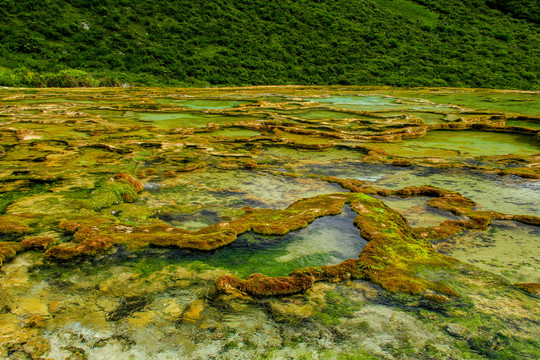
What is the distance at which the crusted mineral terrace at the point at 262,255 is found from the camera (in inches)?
96.5

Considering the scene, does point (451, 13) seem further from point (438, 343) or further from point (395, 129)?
point (438, 343)

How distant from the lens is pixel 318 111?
15188 millimetres

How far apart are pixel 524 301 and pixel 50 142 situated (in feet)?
29.3

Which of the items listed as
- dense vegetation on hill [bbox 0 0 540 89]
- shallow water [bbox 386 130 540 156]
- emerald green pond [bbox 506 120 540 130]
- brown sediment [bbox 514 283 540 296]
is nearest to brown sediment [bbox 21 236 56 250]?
brown sediment [bbox 514 283 540 296]

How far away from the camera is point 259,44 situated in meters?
37.8

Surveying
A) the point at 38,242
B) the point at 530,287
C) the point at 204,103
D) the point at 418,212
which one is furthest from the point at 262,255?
the point at 204,103

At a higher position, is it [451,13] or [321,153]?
[451,13]

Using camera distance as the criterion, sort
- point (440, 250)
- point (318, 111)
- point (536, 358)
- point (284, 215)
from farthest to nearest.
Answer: point (318, 111) < point (284, 215) < point (440, 250) < point (536, 358)

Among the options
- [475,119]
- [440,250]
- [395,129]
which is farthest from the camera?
[475,119]

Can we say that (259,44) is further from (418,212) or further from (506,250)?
(506,250)

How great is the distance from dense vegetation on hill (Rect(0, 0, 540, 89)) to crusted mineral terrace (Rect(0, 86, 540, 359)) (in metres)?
22.8

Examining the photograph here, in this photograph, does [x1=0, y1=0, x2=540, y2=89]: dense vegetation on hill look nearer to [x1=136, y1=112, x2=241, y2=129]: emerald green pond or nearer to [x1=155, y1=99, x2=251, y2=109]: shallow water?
[x1=155, y1=99, x2=251, y2=109]: shallow water

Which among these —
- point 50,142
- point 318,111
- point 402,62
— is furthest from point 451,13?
point 50,142

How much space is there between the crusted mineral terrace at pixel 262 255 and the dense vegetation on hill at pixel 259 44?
22.8 m
